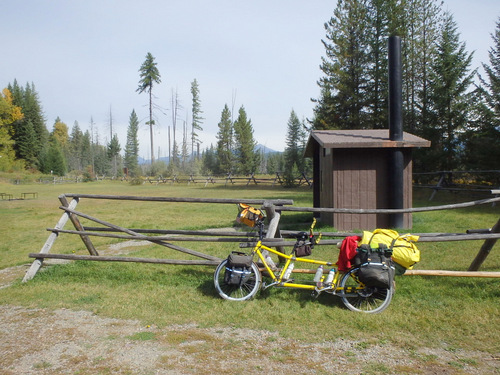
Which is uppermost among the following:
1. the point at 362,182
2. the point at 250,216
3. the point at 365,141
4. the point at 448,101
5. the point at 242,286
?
the point at 448,101

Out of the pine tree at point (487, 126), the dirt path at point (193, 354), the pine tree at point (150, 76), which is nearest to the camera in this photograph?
the dirt path at point (193, 354)

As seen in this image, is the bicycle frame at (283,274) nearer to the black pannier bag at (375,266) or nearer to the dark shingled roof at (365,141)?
the black pannier bag at (375,266)

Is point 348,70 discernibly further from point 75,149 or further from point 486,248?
point 75,149

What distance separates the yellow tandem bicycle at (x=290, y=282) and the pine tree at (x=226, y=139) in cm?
5996

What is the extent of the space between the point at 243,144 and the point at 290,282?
5935 centimetres

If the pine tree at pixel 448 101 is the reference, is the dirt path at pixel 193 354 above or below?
below

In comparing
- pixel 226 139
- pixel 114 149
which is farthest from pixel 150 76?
pixel 114 149

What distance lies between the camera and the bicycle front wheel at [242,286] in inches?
210

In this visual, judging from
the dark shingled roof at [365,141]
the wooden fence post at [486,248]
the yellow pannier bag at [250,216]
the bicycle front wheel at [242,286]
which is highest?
the dark shingled roof at [365,141]

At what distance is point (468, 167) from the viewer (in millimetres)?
22297

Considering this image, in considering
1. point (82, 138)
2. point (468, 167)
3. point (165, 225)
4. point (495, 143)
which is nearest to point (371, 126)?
point (468, 167)

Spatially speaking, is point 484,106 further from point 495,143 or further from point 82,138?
point 82,138

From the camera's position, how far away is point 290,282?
18.5 ft

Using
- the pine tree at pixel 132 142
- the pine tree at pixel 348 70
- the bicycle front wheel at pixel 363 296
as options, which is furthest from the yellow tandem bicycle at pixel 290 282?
the pine tree at pixel 132 142
